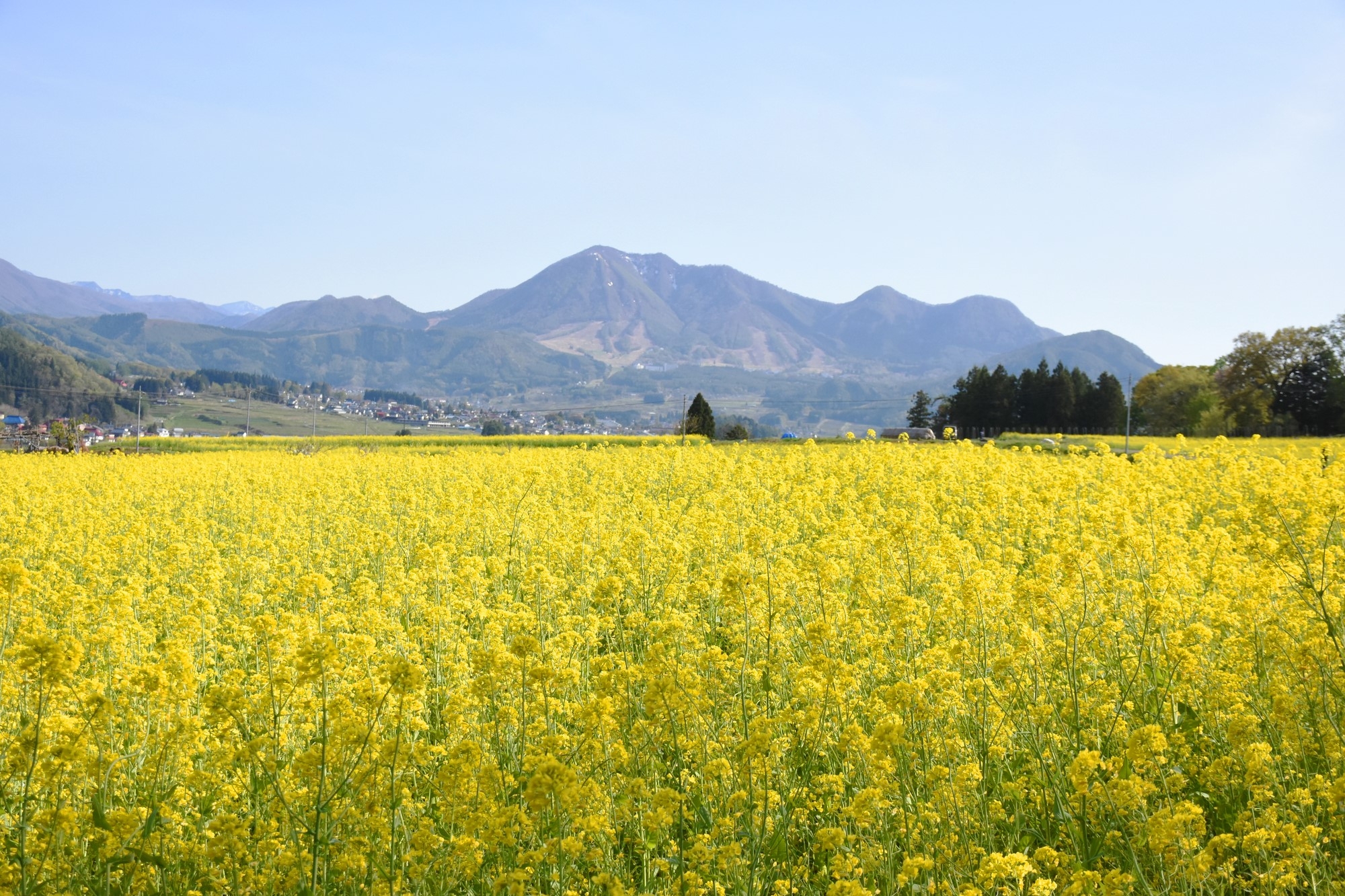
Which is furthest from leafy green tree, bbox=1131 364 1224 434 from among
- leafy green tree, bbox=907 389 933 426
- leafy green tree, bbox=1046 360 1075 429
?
leafy green tree, bbox=907 389 933 426

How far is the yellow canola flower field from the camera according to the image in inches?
135

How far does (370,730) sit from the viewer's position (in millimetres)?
3611

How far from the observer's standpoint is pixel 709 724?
438 centimetres

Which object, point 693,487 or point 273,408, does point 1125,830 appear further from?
point 273,408

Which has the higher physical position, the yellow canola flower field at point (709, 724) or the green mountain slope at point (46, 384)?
the green mountain slope at point (46, 384)

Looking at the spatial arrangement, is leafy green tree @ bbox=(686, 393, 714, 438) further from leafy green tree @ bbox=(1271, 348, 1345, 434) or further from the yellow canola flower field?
leafy green tree @ bbox=(1271, 348, 1345, 434)

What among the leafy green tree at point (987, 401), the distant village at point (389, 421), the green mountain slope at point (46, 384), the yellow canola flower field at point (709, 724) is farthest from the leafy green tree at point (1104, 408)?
the green mountain slope at point (46, 384)

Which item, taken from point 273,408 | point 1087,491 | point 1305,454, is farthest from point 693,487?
point 273,408

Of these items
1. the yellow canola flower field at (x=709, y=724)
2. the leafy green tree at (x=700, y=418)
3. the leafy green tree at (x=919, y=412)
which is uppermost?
the leafy green tree at (x=919, y=412)

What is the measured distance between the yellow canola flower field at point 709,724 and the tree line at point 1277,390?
62.3 metres

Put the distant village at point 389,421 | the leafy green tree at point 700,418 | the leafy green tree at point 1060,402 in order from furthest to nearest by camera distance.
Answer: the distant village at point 389,421, the leafy green tree at point 1060,402, the leafy green tree at point 700,418

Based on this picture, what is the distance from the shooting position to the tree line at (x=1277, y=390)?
61.7 meters

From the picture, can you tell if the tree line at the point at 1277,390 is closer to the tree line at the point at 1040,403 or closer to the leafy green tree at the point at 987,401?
the tree line at the point at 1040,403

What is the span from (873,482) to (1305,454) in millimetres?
17305
